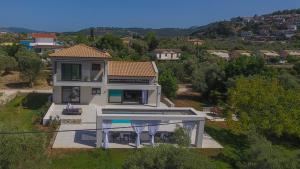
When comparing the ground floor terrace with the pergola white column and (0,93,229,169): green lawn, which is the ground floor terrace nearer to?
the pergola white column

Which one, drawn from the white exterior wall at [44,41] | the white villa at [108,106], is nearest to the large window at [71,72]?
the white villa at [108,106]

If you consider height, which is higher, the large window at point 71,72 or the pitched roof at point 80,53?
the pitched roof at point 80,53

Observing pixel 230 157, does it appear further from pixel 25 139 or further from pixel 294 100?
pixel 25 139

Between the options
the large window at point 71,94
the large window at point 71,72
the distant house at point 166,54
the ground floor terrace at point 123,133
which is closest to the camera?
the ground floor terrace at point 123,133

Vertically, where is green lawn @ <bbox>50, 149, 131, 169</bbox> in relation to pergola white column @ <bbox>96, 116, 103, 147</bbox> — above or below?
below

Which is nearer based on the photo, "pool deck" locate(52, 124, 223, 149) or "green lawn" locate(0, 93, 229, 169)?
"green lawn" locate(0, 93, 229, 169)

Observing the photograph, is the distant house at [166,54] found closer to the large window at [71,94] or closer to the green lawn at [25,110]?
the green lawn at [25,110]

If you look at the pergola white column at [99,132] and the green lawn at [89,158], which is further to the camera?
the pergola white column at [99,132]

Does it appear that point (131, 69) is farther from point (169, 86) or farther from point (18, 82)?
point (18, 82)

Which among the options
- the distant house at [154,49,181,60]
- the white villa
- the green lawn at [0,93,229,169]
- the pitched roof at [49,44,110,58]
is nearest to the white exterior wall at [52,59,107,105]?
the white villa
